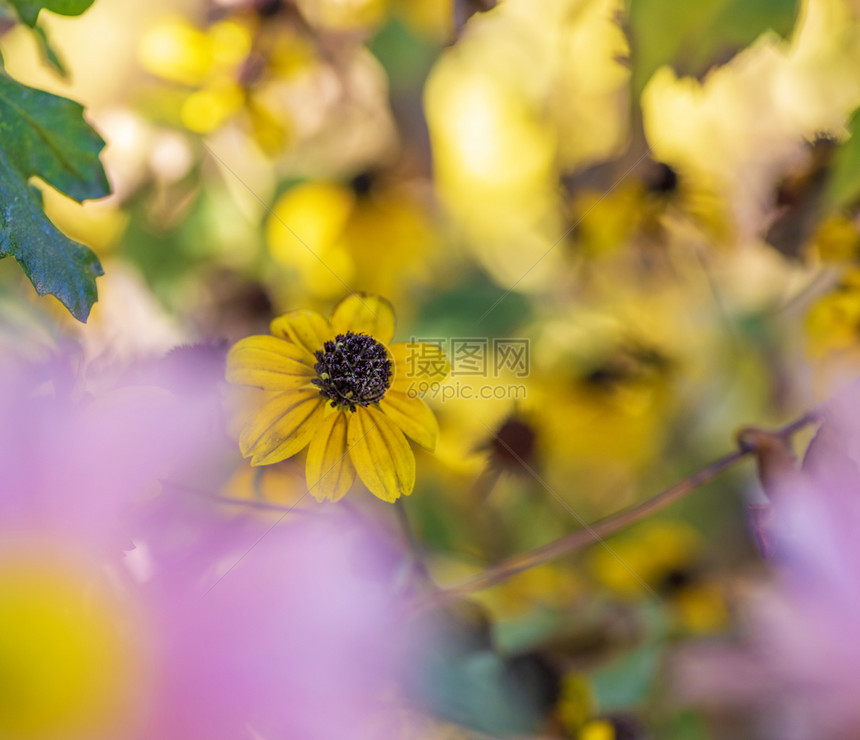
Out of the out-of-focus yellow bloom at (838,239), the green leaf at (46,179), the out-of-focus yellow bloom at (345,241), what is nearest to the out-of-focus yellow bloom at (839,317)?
the out-of-focus yellow bloom at (838,239)

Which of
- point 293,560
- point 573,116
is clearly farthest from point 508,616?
point 573,116

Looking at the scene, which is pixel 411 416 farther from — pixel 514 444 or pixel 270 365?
pixel 514 444

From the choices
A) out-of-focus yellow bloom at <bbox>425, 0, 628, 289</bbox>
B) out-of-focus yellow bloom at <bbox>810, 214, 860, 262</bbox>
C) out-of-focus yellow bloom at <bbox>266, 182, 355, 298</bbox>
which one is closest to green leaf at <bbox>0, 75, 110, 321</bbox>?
out-of-focus yellow bloom at <bbox>266, 182, 355, 298</bbox>

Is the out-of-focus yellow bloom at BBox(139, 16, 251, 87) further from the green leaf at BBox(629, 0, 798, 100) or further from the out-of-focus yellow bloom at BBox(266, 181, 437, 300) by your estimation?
the green leaf at BBox(629, 0, 798, 100)

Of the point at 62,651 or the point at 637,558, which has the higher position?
the point at 637,558

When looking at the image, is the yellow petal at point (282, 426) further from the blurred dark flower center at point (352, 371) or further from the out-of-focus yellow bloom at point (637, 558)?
the out-of-focus yellow bloom at point (637, 558)

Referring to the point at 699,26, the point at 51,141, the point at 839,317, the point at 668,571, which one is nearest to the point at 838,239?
the point at 839,317
